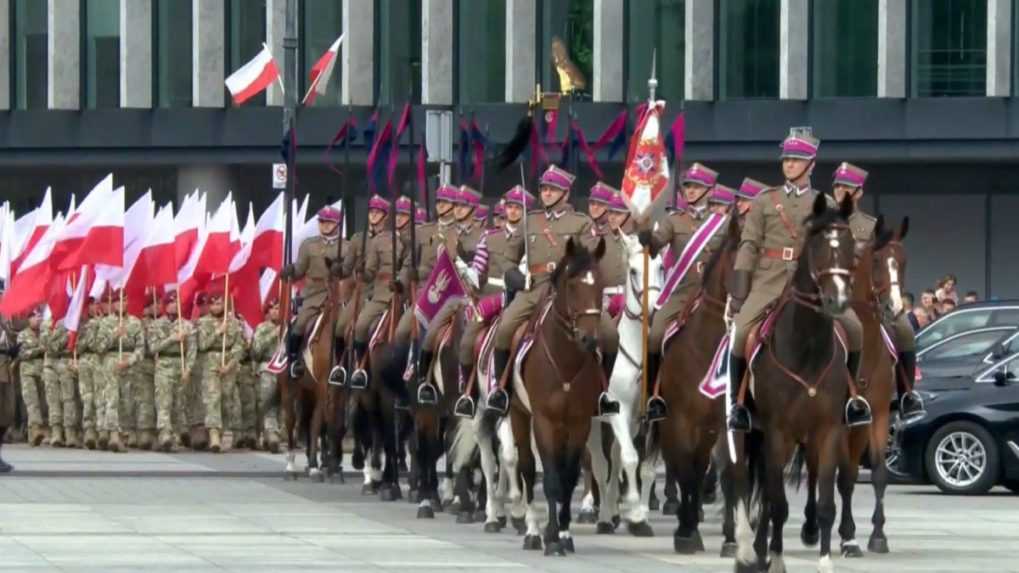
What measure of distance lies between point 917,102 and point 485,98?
893 centimetres

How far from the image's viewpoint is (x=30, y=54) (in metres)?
56.2

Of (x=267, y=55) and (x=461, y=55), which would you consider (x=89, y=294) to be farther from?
(x=461, y=55)

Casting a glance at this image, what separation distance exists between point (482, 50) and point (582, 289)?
3512cm

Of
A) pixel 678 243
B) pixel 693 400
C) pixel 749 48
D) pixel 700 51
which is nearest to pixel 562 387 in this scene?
pixel 693 400

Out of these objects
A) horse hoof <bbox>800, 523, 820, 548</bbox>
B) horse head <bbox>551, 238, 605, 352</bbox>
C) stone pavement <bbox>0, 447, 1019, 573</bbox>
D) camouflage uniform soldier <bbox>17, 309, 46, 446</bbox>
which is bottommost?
stone pavement <bbox>0, 447, 1019, 573</bbox>

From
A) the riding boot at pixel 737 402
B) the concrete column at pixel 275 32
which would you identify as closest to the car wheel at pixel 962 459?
the riding boot at pixel 737 402

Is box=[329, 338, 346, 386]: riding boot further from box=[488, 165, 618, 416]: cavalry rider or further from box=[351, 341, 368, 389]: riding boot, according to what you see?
box=[488, 165, 618, 416]: cavalry rider

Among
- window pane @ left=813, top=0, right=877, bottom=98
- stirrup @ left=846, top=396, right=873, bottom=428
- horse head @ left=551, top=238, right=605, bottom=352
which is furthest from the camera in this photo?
window pane @ left=813, top=0, right=877, bottom=98

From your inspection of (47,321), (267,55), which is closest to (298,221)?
(47,321)

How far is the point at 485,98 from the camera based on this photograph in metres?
52.9

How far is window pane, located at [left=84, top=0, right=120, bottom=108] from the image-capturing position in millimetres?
55500

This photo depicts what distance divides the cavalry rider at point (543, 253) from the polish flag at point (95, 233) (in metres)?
12.4

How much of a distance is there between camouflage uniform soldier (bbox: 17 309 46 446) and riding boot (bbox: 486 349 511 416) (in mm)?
14791

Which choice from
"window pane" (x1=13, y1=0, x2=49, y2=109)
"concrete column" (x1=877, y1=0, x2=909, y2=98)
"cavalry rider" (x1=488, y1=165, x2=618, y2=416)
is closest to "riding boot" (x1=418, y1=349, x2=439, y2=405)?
"cavalry rider" (x1=488, y1=165, x2=618, y2=416)
